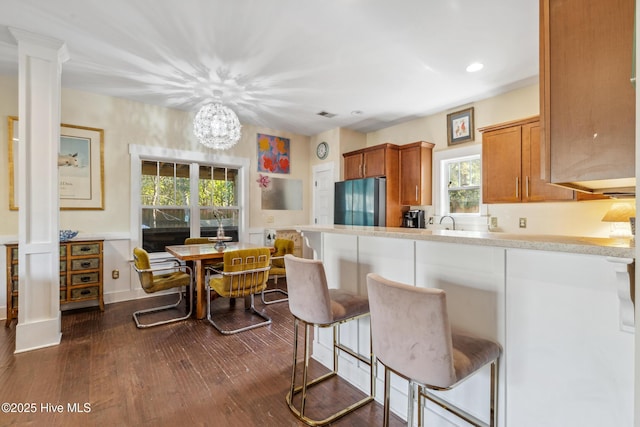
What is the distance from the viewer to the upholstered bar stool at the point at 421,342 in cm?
107

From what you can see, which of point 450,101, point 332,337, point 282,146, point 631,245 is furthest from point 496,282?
point 282,146

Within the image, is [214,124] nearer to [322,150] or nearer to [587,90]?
[322,150]

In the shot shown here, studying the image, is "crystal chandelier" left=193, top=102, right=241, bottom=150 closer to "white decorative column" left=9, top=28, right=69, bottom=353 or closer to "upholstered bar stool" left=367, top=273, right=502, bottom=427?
"white decorative column" left=9, top=28, right=69, bottom=353

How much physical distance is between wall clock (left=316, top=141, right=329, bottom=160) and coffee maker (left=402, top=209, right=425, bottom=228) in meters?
1.87

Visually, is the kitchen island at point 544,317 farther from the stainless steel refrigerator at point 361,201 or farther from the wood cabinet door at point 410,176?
the wood cabinet door at point 410,176

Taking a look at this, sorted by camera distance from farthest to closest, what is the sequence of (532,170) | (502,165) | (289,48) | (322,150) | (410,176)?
1. (322,150)
2. (410,176)
3. (502,165)
4. (532,170)
5. (289,48)

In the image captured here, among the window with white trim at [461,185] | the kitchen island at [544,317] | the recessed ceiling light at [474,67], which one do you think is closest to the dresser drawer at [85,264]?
the kitchen island at [544,317]

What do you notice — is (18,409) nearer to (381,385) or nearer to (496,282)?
(381,385)

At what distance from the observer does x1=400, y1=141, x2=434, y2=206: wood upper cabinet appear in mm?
4324

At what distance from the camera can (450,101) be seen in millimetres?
3932

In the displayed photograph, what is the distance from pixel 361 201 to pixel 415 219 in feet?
2.84

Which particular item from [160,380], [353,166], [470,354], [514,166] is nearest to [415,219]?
[353,166]

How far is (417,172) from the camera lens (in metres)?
4.36

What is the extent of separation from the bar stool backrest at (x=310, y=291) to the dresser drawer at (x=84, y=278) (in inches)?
120
